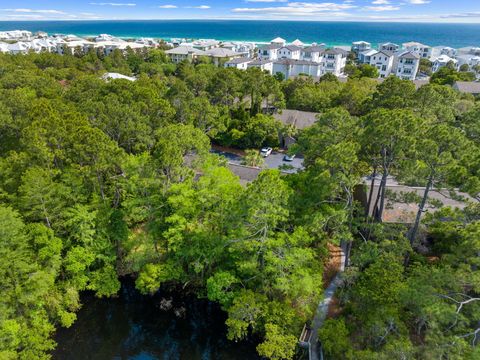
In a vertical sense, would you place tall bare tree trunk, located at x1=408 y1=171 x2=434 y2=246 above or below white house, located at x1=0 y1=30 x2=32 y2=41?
below

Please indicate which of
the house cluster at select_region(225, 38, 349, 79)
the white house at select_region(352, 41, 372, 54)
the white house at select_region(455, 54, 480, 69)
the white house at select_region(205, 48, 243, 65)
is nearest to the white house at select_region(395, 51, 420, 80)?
the house cluster at select_region(225, 38, 349, 79)

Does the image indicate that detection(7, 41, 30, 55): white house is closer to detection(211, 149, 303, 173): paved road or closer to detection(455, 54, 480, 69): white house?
detection(211, 149, 303, 173): paved road

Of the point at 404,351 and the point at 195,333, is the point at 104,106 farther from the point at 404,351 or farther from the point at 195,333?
the point at 404,351

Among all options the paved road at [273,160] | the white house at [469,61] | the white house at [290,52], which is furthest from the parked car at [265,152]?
the white house at [469,61]

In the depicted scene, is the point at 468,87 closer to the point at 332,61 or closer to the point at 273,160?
the point at 332,61

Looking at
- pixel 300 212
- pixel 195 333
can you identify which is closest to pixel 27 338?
pixel 195 333

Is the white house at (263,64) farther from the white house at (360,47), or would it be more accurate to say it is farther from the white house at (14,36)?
the white house at (14,36)
